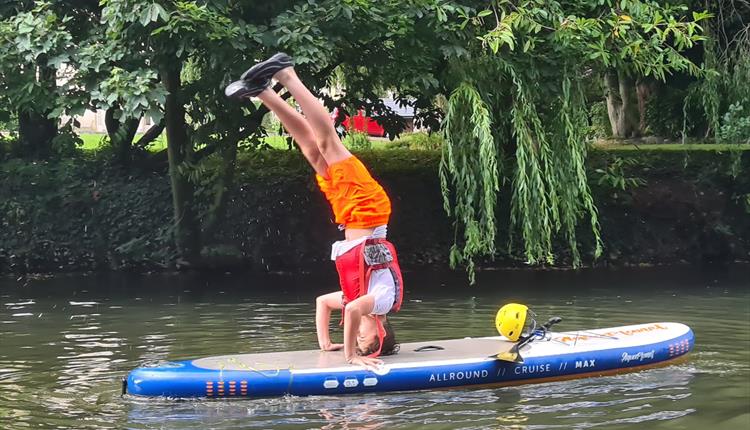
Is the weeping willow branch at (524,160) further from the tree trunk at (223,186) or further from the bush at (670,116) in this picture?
the bush at (670,116)

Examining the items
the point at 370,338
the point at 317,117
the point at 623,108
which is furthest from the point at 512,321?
the point at 623,108

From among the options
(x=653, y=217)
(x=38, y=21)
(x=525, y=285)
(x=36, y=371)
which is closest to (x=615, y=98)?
(x=653, y=217)

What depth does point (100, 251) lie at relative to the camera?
1595cm

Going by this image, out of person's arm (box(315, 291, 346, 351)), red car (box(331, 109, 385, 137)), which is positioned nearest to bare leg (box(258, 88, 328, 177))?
person's arm (box(315, 291, 346, 351))

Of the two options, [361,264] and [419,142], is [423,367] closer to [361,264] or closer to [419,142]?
[361,264]

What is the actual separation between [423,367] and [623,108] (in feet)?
47.2

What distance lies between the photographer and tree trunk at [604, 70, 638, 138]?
2014cm

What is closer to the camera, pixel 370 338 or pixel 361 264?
pixel 361 264

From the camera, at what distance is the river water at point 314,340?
6.67m

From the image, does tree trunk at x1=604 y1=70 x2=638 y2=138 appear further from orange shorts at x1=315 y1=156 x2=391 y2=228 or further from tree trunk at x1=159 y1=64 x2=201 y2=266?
orange shorts at x1=315 y1=156 x2=391 y2=228

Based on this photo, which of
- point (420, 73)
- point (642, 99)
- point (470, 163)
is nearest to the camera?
point (470, 163)

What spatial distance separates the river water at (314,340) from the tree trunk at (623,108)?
5.34 m

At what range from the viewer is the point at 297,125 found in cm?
737

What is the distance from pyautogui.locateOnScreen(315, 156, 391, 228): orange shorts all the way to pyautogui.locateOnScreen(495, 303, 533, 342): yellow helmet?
1345 millimetres
